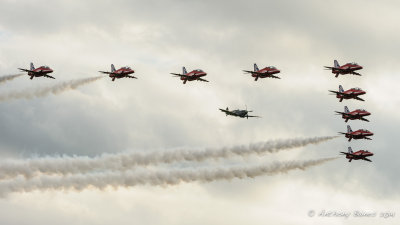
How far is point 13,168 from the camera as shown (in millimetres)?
108750

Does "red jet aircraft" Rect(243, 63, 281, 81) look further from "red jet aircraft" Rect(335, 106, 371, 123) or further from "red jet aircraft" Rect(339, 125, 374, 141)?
"red jet aircraft" Rect(339, 125, 374, 141)

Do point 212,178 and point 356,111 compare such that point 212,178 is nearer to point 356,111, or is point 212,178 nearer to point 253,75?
point 253,75

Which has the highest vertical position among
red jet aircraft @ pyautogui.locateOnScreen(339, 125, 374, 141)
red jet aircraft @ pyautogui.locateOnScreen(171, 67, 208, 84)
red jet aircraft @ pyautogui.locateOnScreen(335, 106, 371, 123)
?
red jet aircraft @ pyautogui.locateOnScreen(171, 67, 208, 84)

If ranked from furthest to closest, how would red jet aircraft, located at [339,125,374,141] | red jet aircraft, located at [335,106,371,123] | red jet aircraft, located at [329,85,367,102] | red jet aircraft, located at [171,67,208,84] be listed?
red jet aircraft, located at [339,125,374,141], red jet aircraft, located at [335,106,371,123], red jet aircraft, located at [329,85,367,102], red jet aircraft, located at [171,67,208,84]

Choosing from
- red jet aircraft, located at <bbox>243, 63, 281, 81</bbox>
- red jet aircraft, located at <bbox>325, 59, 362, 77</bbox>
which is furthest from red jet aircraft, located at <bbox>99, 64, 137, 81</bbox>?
red jet aircraft, located at <bbox>325, 59, 362, 77</bbox>

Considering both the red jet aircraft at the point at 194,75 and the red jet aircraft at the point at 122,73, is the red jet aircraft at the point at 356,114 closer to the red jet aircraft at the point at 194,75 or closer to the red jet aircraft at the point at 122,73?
the red jet aircraft at the point at 194,75

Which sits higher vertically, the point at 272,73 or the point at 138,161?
the point at 272,73

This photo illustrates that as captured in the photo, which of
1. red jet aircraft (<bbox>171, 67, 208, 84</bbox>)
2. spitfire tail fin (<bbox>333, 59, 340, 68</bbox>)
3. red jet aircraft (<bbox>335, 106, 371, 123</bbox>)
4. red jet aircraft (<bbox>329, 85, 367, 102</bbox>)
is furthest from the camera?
red jet aircraft (<bbox>335, 106, 371, 123</bbox>)

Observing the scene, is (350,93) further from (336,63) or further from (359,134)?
(359,134)

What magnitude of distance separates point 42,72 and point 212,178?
37481mm

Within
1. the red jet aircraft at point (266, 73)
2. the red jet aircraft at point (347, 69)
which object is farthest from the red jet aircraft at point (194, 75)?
the red jet aircraft at point (347, 69)

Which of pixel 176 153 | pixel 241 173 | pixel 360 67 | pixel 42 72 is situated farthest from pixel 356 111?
pixel 42 72

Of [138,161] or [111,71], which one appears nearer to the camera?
[138,161]

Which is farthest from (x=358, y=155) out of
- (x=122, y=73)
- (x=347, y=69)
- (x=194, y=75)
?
(x=122, y=73)
